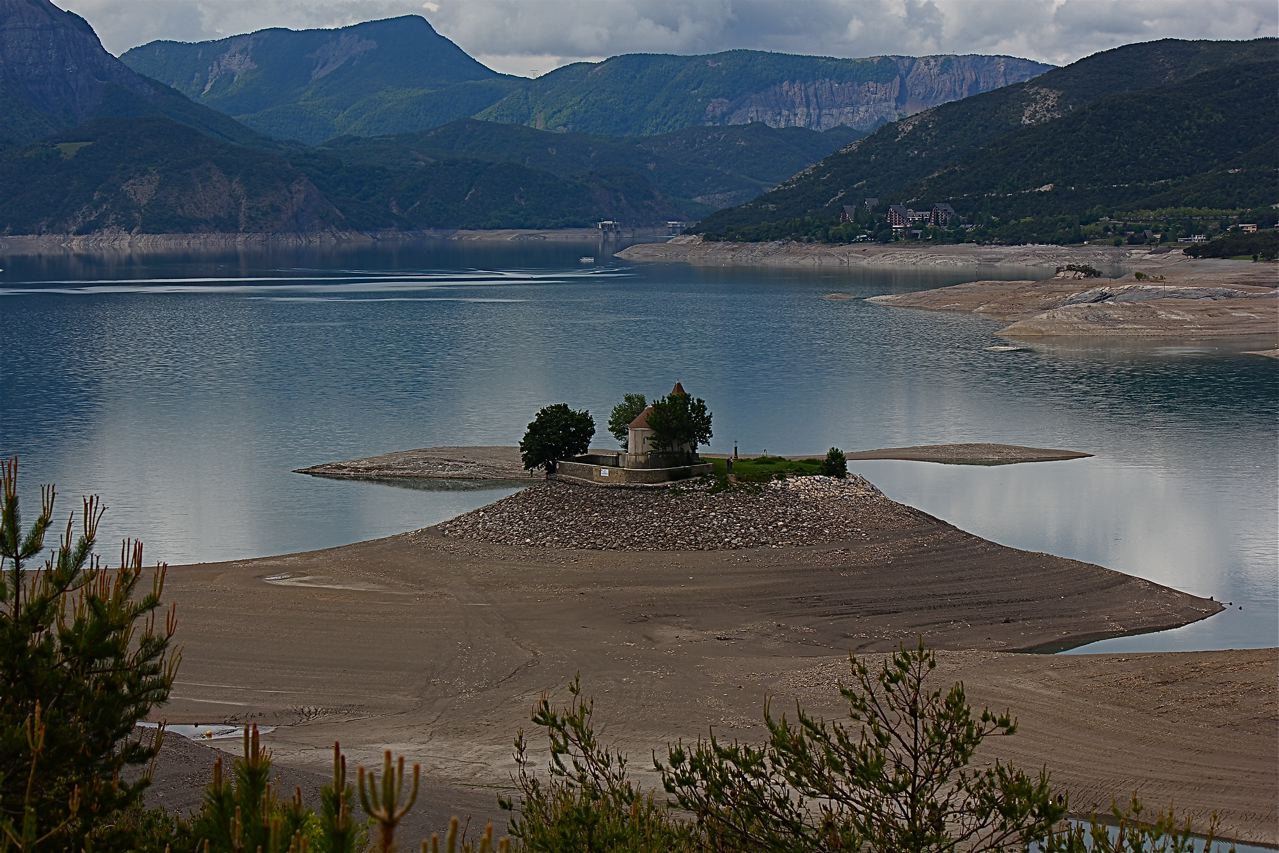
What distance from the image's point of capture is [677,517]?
42125 mm

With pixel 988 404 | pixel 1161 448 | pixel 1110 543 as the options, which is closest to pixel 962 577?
pixel 1110 543

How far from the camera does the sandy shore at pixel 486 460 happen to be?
54875 millimetres

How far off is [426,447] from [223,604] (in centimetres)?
2607

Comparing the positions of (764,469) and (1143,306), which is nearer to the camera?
(764,469)

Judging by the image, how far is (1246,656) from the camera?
30297mm

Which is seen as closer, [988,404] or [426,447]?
[426,447]

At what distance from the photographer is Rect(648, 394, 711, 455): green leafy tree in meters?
44.2

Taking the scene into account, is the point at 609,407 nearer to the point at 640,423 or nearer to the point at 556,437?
the point at 556,437

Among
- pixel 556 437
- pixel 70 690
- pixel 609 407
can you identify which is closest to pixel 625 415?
pixel 556 437

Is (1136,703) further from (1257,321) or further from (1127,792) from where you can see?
(1257,321)

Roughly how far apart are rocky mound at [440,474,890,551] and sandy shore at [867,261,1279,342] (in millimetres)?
63301

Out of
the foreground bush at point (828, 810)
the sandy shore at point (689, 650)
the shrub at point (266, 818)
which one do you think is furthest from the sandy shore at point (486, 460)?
the shrub at point (266, 818)

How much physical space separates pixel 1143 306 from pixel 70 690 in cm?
10571

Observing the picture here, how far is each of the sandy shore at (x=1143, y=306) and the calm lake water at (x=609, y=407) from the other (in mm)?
5388
